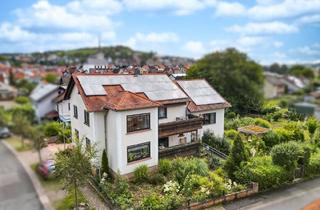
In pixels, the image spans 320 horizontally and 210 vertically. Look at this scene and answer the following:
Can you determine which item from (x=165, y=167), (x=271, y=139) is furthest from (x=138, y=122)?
(x=271, y=139)

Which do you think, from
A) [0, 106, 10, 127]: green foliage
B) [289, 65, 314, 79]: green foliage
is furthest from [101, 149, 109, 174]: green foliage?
[289, 65, 314, 79]: green foliage

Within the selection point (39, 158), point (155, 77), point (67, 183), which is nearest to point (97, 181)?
point (67, 183)

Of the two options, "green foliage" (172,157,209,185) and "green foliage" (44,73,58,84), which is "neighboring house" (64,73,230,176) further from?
"green foliage" (44,73,58,84)

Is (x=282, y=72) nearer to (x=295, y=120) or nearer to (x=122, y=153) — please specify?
(x=295, y=120)

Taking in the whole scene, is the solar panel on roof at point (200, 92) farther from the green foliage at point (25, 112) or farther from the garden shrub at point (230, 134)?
the green foliage at point (25, 112)

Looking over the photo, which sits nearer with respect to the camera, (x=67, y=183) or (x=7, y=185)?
(x=67, y=183)

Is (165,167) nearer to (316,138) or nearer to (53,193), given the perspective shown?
(53,193)

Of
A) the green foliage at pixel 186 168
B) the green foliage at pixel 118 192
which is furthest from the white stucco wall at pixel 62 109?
the green foliage at pixel 186 168
